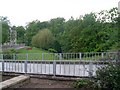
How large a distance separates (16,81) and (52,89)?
37.3 inches

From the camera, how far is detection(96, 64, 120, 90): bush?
433cm

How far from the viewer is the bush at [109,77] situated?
4.33 metres

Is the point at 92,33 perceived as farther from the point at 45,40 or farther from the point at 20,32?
the point at 20,32

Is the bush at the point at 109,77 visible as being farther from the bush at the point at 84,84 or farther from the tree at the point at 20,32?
the tree at the point at 20,32

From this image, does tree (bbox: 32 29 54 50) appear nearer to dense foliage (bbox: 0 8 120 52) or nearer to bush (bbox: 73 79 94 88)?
dense foliage (bbox: 0 8 120 52)

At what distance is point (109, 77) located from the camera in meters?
4.43

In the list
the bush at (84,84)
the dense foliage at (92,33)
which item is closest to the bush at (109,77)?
the bush at (84,84)

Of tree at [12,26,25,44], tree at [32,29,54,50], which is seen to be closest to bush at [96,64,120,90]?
tree at [32,29,54,50]

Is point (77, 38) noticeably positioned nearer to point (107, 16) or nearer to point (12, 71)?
point (107, 16)

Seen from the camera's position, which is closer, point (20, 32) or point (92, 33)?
point (92, 33)

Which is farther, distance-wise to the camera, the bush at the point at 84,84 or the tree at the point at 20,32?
the tree at the point at 20,32

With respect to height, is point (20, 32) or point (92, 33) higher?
point (20, 32)

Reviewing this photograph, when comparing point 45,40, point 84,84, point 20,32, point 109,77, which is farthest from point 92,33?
point 20,32

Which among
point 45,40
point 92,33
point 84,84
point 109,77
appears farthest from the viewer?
point 45,40
